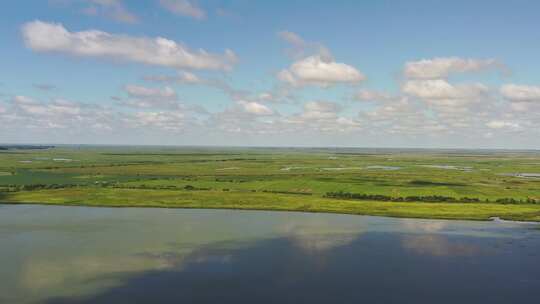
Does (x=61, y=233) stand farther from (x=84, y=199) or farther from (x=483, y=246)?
(x=483, y=246)

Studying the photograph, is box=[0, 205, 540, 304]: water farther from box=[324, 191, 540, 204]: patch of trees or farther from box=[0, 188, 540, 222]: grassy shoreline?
box=[324, 191, 540, 204]: patch of trees

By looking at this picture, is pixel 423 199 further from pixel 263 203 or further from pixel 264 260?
pixel 264 260

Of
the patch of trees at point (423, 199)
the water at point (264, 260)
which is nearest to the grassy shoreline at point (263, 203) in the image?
the patch of trees at point (423, 199)

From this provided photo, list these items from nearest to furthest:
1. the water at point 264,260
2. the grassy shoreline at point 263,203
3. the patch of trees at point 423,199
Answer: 1. the water at point 264,260
2. the grassy shoreline at point 263,203
3. the patch of trees at point 423,199

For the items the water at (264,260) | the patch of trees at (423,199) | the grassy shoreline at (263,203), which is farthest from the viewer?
the patch of trees at (423,199)

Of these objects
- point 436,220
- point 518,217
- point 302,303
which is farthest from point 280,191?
point 302,303

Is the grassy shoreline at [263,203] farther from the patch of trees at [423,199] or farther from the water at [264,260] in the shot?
the water at [264,260]

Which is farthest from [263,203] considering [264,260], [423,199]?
[264,260]
